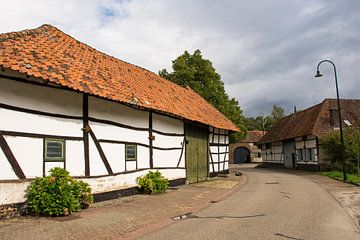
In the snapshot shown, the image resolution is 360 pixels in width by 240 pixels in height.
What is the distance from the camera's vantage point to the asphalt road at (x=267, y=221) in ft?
25.6

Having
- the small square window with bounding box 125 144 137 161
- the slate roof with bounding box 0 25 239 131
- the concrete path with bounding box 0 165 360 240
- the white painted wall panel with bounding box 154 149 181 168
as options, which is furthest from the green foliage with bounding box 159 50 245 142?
the concrete path with bounding box 0 165 360 240

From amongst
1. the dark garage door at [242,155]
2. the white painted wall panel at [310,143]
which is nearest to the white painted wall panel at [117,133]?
the white painted wall panel at [310,143]

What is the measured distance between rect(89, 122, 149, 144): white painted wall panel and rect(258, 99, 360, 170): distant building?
19.5 m

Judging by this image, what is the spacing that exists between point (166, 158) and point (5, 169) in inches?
350

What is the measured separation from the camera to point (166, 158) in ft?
56.4

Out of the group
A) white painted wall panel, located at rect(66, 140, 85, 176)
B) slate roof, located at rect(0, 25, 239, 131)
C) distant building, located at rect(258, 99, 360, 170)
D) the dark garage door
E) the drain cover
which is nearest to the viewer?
the drain cover

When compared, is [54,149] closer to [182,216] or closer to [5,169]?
[5,169]

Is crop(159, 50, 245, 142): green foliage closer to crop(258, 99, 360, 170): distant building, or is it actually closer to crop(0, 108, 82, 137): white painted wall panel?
crop(258, 99, 360, 170): distant building

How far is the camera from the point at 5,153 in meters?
9.21

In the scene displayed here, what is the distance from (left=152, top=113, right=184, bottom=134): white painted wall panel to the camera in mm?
16359

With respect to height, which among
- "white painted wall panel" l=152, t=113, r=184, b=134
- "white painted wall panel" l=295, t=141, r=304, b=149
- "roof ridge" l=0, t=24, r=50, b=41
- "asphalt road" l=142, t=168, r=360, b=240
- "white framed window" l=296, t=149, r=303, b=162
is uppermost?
"roof ridge" l=0, t=24, r=50, b=41

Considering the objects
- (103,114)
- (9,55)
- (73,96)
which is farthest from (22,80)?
(103,114)

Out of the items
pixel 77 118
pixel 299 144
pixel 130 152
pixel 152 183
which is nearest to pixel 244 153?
pixel 299 144

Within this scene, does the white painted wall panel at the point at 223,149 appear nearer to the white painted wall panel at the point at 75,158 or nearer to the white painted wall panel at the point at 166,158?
the white painted wall panel at the point at 166,158
